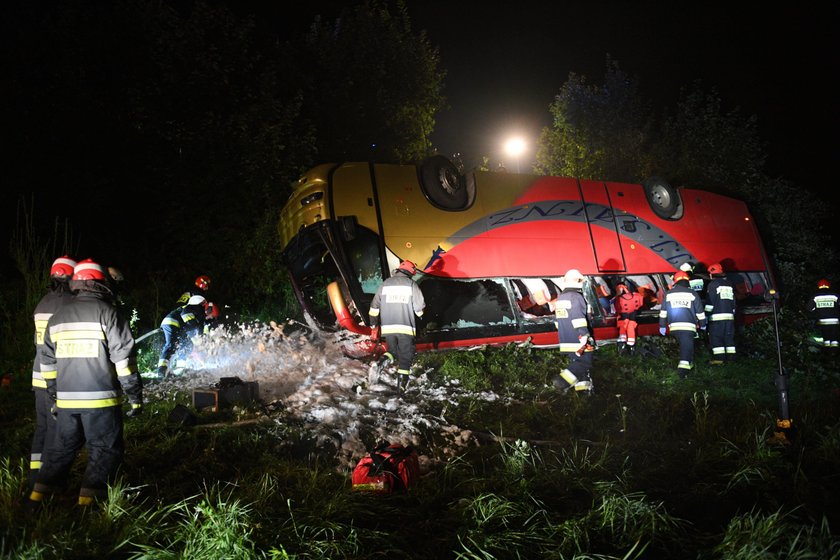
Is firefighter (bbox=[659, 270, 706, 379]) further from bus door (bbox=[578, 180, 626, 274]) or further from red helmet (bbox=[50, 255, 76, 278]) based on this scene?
red helmet (bbox=[50, 255, 76, 278])

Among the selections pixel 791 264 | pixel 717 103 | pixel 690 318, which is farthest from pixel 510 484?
pixel 717 103

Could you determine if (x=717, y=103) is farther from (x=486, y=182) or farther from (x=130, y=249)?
(x=130, y=249)

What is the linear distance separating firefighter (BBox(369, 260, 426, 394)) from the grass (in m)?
0.94

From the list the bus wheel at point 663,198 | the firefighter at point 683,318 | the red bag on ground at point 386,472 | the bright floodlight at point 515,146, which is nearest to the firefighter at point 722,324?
the firefighter at point 683,318

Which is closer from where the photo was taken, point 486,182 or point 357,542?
point 357,542

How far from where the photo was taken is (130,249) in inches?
371

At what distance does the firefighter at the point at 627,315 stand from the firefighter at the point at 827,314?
131 inches

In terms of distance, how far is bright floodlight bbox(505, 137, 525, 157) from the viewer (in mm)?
20391

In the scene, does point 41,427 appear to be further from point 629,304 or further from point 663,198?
point 663,198

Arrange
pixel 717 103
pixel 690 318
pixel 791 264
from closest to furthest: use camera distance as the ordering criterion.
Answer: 1. pixel 690 318
2. pixel 791 264
3. pixel 717 103

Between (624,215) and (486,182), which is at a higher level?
(486,182)

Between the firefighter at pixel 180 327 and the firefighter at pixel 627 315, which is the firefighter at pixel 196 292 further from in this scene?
the firefighter at pixel 627 315

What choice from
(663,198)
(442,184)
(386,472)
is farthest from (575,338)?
(663,198)

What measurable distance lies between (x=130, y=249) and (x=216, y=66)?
13.3 ft
